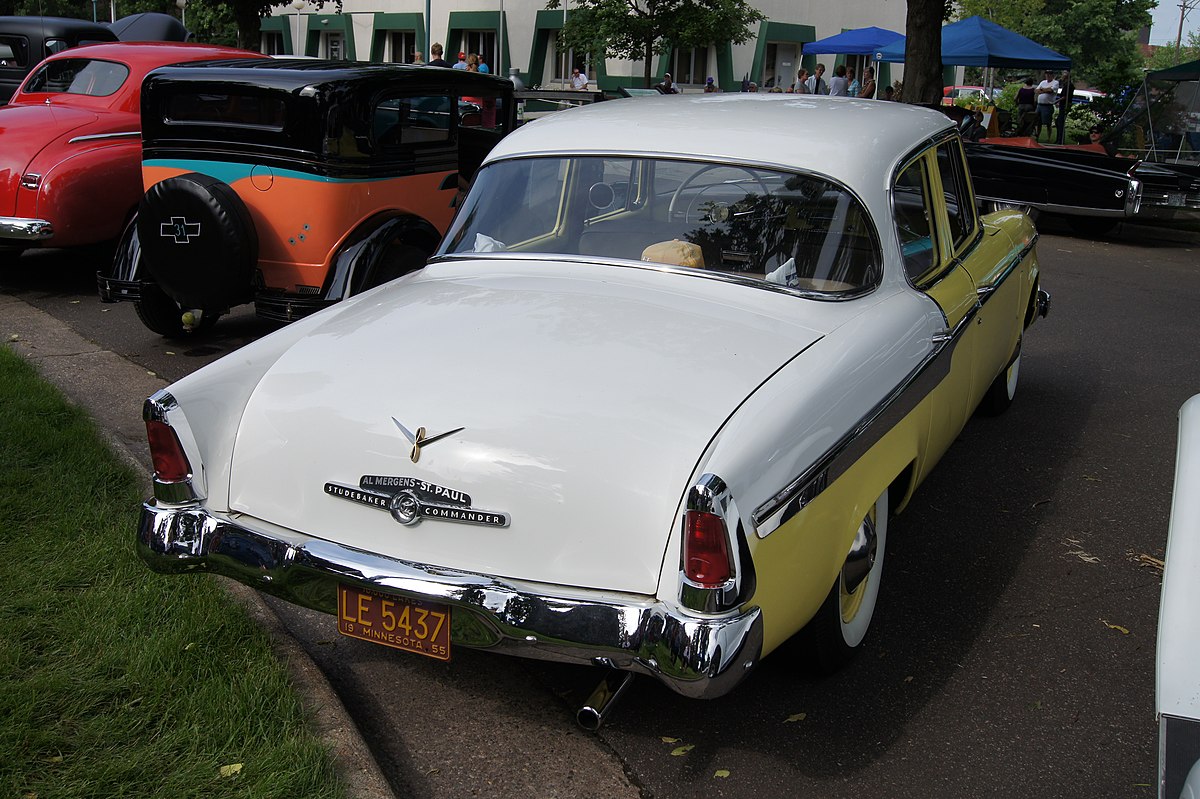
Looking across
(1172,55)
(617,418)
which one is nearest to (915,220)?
(617,418)

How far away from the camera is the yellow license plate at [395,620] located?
274 cm

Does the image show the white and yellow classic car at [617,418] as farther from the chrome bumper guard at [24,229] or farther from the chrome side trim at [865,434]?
the chrome bumper guard at [24,229]

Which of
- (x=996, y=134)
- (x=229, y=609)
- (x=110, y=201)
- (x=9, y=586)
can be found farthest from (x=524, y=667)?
(x=996, y=134)

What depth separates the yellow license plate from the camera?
2742 mm

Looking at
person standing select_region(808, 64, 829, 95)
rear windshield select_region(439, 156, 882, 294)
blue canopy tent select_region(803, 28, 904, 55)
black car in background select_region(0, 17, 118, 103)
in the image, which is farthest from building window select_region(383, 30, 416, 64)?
rear windshield select_region(439, 156, 882, 294)

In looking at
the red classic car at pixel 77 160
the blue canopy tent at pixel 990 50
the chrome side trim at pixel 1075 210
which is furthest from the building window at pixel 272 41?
the chrome side trim at pixel 1075 210

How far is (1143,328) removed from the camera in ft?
27.2

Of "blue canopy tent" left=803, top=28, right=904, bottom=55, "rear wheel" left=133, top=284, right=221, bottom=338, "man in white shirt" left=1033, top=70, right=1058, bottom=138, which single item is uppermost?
"blue canopy tent" left=803, top=28, right=904, bottom=55

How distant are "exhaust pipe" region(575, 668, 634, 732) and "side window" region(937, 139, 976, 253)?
250 cm

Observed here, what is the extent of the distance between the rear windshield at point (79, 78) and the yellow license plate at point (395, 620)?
7366 millimetres

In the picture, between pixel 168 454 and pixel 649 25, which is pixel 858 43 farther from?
pixel 168 454

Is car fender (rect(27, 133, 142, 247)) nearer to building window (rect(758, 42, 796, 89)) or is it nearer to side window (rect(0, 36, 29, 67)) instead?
side window (rect(0, 36, 29, 67))

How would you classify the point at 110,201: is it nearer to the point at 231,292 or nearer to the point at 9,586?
the point at 231,292

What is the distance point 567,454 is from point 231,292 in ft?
13.2
